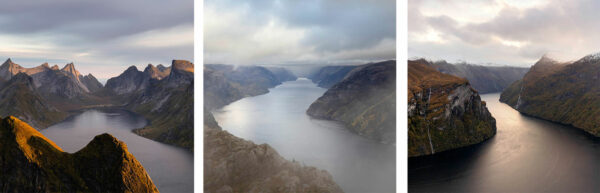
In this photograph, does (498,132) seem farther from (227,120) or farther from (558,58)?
(227,120)

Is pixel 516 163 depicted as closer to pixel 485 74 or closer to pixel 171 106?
pixel 485 74

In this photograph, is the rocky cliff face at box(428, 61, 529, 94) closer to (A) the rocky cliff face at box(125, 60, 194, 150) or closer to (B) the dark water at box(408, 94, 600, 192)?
(B) the dark water at box(408, 94, 600, 192)

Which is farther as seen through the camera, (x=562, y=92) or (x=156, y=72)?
(x=562, y=92)

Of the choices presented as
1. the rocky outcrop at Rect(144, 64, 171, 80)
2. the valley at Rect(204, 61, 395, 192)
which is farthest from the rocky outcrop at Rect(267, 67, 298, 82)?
the rocky outcrop at Rect(144, 64, 171, 80)

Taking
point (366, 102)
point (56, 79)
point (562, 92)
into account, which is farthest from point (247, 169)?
point (562, 92)

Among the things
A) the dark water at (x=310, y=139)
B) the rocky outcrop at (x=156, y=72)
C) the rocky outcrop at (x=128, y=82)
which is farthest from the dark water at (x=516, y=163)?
the rocky outcrop at (x=128, y=82)

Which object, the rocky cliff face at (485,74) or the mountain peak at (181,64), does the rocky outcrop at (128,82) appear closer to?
the mountain peak at (181,64)

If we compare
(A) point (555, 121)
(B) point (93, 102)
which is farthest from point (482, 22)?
(B) point (93, 102)
